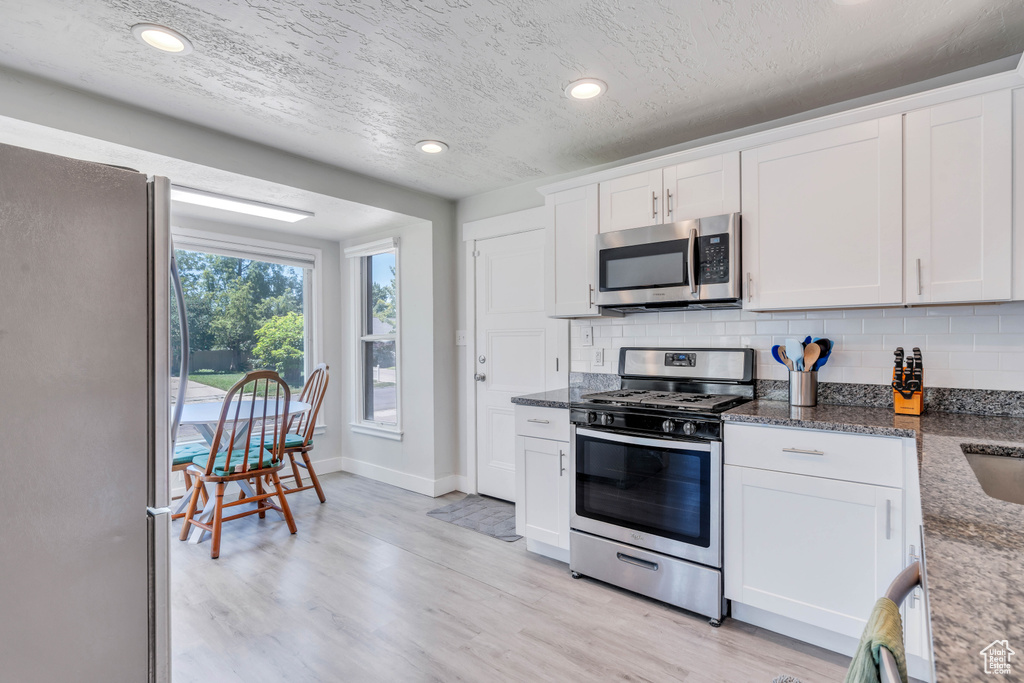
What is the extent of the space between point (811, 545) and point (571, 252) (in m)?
1.88

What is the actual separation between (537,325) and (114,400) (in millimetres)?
2685

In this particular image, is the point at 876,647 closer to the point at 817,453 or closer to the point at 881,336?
the point at 817,453

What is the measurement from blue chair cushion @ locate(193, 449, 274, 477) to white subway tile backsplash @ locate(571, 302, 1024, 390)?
102 inches

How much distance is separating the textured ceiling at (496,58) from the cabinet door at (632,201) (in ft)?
0.97

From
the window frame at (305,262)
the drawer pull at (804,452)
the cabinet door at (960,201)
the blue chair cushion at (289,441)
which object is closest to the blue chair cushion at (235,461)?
the blue chair cushion at (289,441)

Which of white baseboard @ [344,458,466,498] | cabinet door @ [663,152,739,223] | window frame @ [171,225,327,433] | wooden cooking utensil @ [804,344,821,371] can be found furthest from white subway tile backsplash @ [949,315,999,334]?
window frame @ [171,225,327,433]

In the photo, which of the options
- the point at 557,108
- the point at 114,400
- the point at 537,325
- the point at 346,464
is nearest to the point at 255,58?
the point at 557,108

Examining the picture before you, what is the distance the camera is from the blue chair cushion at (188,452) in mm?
3172

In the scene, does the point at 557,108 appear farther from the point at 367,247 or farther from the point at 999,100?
the point at 367,247

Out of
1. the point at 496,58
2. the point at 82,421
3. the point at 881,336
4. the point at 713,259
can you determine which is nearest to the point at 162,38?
the point at 496,58

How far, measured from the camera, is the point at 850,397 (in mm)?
2340

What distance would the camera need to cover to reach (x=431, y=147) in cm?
295

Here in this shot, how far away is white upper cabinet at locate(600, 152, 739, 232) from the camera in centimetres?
241

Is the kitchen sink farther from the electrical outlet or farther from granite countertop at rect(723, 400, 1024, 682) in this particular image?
the electrical outlet
